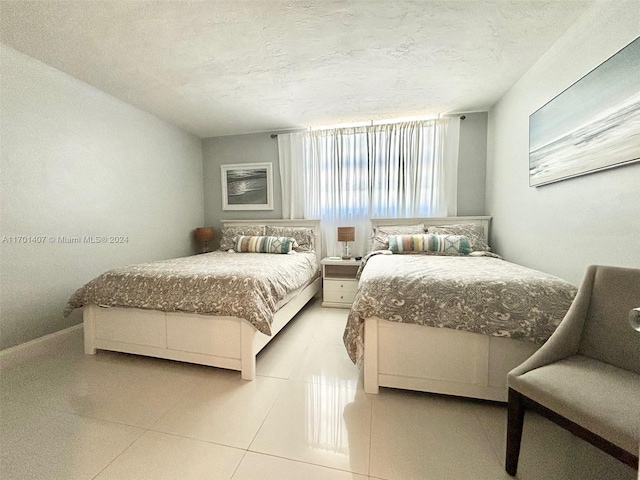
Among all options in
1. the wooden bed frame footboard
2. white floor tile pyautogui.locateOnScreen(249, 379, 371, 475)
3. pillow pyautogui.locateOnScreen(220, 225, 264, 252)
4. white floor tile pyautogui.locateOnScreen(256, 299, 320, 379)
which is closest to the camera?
white floor tile pyautogui.locateOnScreen(249, 379, 371, 475)

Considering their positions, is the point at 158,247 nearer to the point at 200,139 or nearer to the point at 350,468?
the point at 200,139

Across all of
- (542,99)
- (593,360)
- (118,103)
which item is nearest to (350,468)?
(593,360)

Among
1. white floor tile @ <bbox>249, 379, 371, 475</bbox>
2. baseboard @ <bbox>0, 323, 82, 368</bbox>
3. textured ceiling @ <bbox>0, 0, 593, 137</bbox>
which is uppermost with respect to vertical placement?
textured ceiling @ <bbox>0, 0, 593, 137</bbox>

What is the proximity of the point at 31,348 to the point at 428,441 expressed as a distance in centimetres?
292

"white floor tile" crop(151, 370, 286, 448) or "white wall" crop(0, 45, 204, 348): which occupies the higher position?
"white wall" crop(0, 45, 204, 348)

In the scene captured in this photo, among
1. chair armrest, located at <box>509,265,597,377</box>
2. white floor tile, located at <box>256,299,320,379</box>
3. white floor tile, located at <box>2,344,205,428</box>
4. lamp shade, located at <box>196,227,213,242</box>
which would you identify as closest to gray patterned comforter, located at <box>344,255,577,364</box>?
chair armrest, located at <box>509,265,597,377</box>

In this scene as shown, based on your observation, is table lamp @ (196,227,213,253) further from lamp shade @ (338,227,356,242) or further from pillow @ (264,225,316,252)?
lamp shade @ (338,227,356,242)

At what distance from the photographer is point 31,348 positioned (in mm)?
2080

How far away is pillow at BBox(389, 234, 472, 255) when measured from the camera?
2.76 m

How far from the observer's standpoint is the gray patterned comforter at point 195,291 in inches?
69.9

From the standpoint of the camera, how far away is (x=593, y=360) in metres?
1.13

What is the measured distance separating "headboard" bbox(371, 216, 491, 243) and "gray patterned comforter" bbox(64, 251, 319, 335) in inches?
69.9

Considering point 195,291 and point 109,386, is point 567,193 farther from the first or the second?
point 109,386

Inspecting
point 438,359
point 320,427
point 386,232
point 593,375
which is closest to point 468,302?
point 438,359
